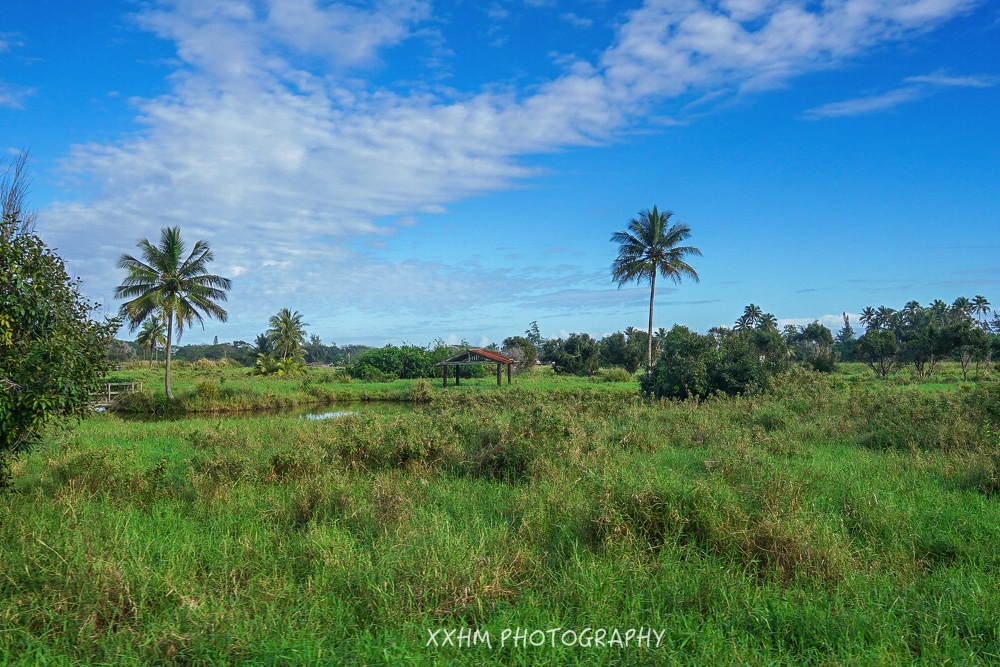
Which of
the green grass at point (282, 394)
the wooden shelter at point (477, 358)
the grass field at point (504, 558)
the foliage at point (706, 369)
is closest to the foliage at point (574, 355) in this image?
the green grass at point (282, 394)

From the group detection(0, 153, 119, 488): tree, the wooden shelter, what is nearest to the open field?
the wooden shelter

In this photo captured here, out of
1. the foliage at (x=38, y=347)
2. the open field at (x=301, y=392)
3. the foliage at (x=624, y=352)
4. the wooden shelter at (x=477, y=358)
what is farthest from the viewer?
the foliage at (x=624, y=352)

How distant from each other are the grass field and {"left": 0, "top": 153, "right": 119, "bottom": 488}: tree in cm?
109

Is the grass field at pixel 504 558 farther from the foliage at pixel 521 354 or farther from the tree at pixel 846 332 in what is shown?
the tree at pixel 846 332

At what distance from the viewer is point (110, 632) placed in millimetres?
3887

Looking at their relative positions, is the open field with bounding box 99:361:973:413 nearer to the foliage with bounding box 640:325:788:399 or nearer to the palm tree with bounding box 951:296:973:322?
the foliage with bounding box 640:325:788:399

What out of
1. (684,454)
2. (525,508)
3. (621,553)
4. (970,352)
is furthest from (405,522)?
(970,352)

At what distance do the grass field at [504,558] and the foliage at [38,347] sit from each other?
1.08 m

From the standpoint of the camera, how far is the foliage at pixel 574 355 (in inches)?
1886

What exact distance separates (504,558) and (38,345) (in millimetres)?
4881

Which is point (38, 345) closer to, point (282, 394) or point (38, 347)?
point (38, 347)

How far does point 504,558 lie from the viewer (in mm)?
4664

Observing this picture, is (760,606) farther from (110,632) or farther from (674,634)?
(110,632)

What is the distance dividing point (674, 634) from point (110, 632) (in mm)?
3703
